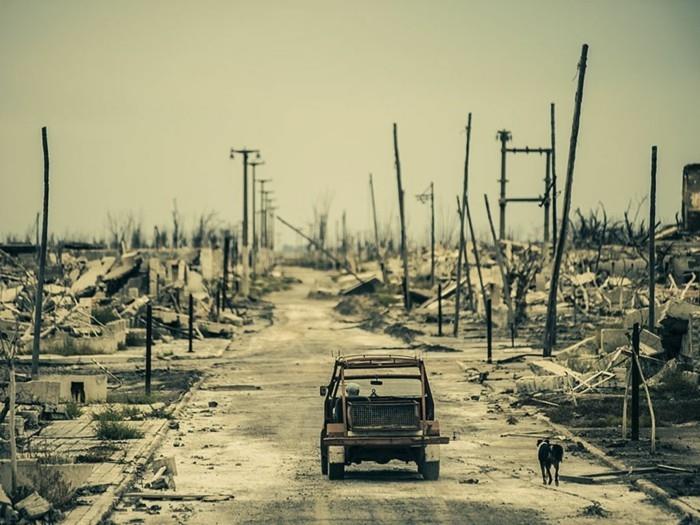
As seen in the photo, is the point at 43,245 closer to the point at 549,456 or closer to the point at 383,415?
the point at 383,415

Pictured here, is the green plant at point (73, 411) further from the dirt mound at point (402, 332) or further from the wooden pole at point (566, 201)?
the dirt mound at point (402, 332)

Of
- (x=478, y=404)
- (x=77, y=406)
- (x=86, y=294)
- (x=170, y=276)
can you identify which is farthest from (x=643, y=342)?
(x=170, y=276)

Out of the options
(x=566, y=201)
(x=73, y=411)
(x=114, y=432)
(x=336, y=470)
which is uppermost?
(x=566, y=201)

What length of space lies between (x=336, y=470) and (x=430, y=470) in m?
1.26

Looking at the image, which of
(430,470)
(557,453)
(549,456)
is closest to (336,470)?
(430,470)

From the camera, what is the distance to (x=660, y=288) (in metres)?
49.9

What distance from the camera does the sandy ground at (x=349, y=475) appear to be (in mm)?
16266

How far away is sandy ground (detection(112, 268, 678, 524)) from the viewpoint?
16266 mm

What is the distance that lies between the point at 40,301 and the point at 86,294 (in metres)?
24.6

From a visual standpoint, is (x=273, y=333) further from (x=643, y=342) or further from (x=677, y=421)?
(x=677, y=421)

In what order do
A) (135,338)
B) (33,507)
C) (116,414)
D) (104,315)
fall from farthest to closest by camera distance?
(104,315) → (135,338) → (116,414) → (33,507)

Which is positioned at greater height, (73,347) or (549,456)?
(549,456)

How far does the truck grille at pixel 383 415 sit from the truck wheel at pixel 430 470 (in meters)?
0.68

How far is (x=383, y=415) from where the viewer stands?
1825 centimetres
